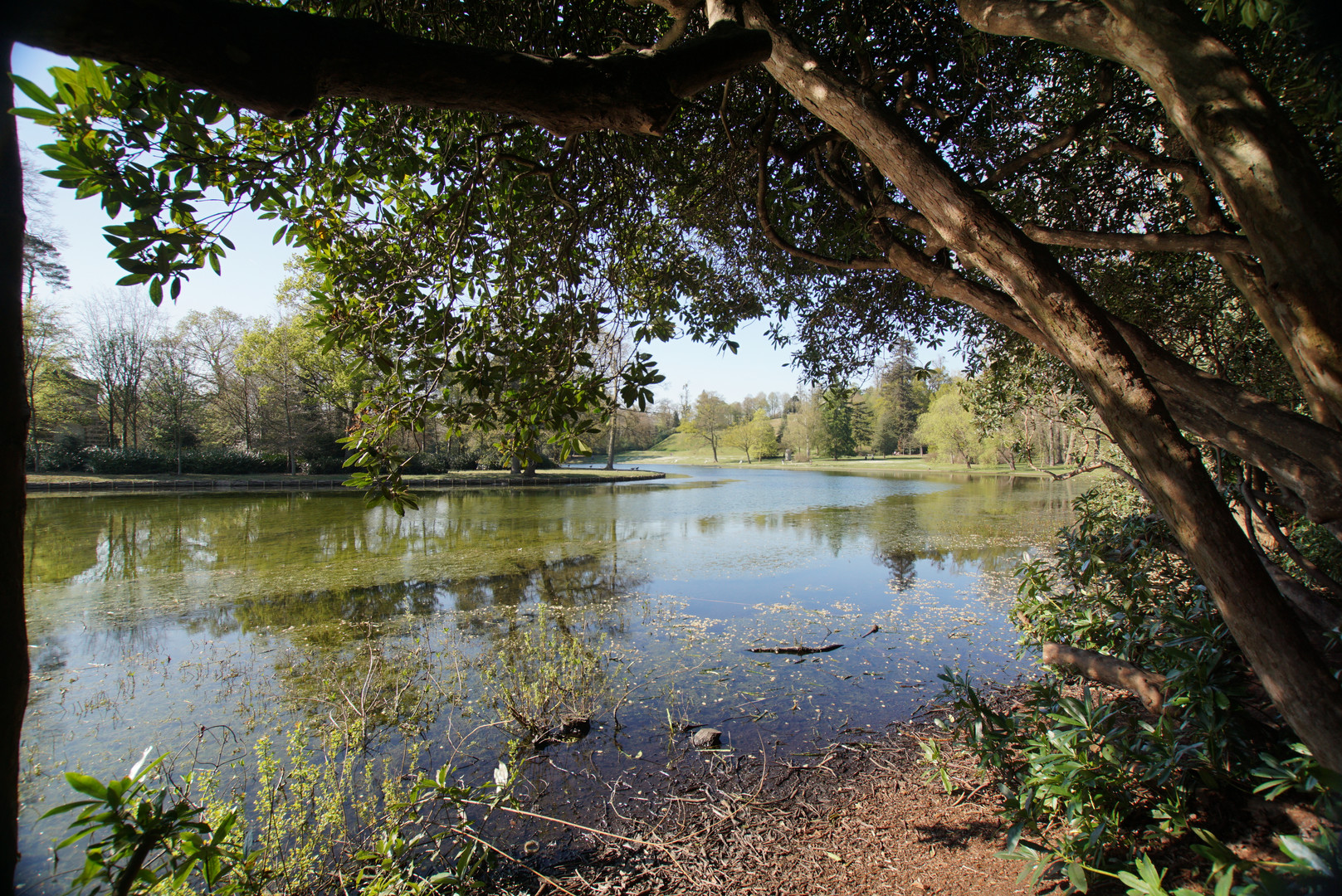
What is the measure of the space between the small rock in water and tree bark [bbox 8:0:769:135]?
4.09 m

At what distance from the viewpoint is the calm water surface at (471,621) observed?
179 inches

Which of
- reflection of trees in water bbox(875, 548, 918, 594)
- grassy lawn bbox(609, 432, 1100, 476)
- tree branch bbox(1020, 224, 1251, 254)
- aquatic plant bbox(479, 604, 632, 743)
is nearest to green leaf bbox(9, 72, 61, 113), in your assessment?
tree branch bbox(1020, 224, 1251, 254)

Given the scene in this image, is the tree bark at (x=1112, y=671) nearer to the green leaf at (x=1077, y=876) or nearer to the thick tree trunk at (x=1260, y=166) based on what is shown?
the green leaf at (x=1077, y=876)

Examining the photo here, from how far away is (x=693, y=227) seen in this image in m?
5.44

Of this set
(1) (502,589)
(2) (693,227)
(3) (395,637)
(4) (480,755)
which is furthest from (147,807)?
(1) (502,589)

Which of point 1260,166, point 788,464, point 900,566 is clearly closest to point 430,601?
point 900,566

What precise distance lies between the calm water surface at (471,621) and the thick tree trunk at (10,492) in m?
3.42

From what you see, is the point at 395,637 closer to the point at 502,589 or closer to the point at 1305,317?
the point at 502,589

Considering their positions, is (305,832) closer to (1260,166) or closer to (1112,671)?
(1112,671)

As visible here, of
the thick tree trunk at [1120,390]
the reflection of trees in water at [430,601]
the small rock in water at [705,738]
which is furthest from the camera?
the reflection of trees in water at [430,601]

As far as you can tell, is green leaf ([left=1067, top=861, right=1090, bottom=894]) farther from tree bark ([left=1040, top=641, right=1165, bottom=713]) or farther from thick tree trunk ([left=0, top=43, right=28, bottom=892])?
thick tree trunk ([left=0, top=43, right=28, bottom=892])

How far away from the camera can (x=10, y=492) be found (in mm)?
827

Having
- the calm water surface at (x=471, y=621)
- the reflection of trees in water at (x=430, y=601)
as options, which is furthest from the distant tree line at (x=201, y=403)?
the reflection of trees in water at (x=430, y=601)

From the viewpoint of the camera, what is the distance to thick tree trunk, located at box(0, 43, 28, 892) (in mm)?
780
